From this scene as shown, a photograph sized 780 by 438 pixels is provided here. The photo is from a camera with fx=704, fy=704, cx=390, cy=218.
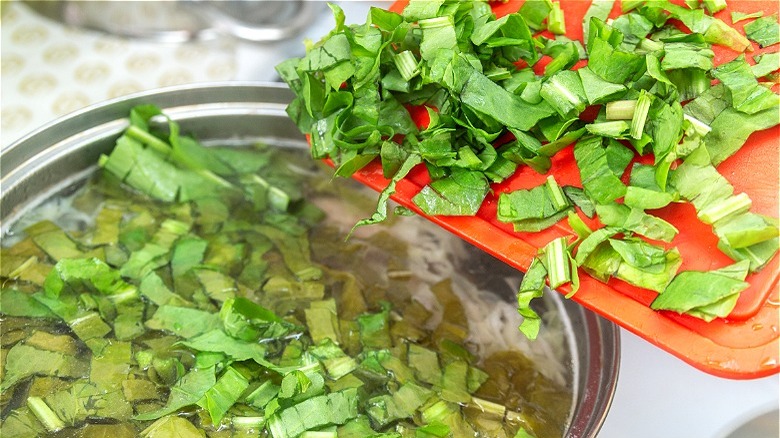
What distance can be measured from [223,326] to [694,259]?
930 millimetres

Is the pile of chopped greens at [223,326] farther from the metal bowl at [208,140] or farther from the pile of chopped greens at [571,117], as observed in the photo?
the pile of chopped greens at [571,117]

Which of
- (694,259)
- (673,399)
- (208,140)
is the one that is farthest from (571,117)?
(208,140)

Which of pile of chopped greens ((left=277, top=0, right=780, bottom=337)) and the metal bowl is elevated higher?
pile of chopped greens ((left=277, top=0, right=780, bottom=337))

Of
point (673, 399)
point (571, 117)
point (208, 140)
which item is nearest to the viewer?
point (571, 117)

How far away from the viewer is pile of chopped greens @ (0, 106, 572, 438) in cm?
136

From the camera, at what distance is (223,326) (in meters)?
1.48

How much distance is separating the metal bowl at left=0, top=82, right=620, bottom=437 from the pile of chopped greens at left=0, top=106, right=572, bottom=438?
5 centimetres

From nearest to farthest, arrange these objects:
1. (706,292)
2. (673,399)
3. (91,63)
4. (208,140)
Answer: (706,292) → (673,399) → (208,140) → (91,63)

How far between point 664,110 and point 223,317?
95 cm

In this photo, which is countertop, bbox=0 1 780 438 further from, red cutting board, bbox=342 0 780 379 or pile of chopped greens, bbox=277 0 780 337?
red cutting board, bbox=342 0 780 379

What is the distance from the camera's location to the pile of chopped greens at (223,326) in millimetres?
1363

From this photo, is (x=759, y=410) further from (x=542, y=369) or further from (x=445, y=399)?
(x=445, y=399)

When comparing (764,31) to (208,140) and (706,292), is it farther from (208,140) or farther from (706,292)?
(208,140)

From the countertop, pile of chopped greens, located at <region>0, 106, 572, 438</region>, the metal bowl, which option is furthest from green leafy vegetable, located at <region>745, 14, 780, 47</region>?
the countertop
